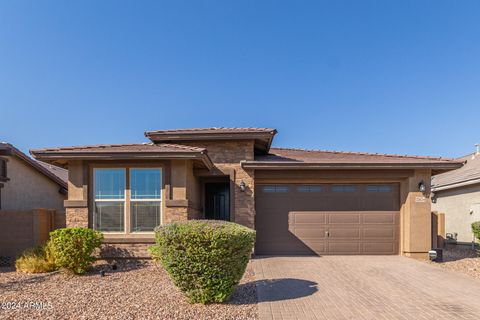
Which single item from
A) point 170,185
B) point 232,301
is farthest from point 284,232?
point 232,301

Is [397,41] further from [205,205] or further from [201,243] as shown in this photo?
[201,243]

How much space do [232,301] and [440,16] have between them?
14.0m

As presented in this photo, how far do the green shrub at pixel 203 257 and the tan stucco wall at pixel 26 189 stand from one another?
321 inches

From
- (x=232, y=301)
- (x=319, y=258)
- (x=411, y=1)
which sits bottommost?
(x=319, y=258)

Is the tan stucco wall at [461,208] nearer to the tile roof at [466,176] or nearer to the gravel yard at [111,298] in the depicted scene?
the tile roof at [466,176]

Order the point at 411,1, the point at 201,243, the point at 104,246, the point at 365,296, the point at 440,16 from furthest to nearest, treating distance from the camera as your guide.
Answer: the point at 440,16 < the point at 411,1 < the point at 104,246 < the point at 365,296 < the point at 201,243

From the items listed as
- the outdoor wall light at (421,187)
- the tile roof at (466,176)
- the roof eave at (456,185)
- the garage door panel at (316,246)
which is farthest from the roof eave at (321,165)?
the tile roof at (466,176)

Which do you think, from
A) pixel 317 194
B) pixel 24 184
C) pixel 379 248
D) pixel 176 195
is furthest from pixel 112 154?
pixel 379 248

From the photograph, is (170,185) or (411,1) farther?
(411,1)

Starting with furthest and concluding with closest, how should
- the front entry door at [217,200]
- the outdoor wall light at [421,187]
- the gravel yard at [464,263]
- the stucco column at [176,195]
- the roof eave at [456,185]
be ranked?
the roof eave at [456,185], the front entry door at [217,200], the outdoor wall light at [421,187], the stucco column at [176,195], the gravel yard at [464,263]

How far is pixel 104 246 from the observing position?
8.75m

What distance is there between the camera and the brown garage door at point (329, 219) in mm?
10289

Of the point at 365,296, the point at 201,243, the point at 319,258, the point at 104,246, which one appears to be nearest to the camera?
the point at 201,243

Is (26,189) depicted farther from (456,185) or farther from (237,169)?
(456,185)
